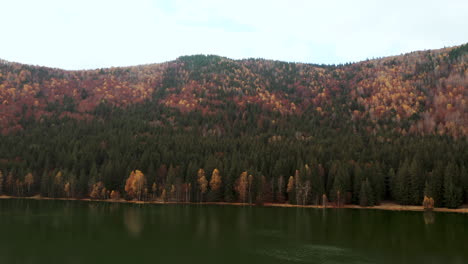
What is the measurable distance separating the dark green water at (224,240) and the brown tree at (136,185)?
51378 mm

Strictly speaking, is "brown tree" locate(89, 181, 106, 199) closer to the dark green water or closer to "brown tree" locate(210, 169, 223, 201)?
"brown tree" locate(210, 169, 223, 201)

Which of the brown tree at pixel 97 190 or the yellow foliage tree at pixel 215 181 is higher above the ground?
the yellow foliage tree at pixel 215 181

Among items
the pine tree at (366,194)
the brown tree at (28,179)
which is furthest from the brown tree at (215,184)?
the brown tree at (28,179)

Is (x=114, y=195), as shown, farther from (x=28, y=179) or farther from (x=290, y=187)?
(x=290, y=187)

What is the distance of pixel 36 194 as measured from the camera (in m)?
159

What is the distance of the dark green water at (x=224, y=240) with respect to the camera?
5022 centimetres

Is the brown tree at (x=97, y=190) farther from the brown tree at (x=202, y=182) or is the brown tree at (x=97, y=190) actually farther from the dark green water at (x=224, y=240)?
the dark green water at (x=224, y=240)

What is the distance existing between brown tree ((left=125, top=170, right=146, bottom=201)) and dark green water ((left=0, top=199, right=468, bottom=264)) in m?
51.4

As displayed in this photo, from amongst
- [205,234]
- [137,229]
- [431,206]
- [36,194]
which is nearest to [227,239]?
[205,234]

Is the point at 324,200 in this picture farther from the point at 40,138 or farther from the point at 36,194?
the point at 40,138

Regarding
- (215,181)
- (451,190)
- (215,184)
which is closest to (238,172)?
(215,181)

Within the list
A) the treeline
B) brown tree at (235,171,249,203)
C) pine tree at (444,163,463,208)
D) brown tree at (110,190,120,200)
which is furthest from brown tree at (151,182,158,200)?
pine tree at (444,163,463,208)

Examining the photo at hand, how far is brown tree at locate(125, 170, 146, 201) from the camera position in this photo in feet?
469

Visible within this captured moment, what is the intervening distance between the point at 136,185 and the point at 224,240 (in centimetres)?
8805
